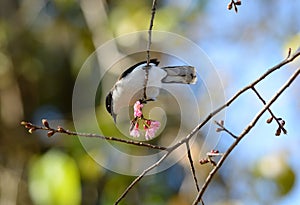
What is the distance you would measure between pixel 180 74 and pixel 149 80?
0.10 ft

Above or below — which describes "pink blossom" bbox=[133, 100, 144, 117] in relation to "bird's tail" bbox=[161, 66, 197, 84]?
below

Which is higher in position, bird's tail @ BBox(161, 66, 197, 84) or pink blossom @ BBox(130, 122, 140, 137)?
bird's tail @ BBox(161, 66, 197, 84)

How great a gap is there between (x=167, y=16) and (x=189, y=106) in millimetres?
316

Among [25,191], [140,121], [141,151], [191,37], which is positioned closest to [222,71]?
[191,37]

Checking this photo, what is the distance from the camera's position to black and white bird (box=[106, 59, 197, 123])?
0.57 meters

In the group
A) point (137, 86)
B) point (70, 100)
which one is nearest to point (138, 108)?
point (137, 86)

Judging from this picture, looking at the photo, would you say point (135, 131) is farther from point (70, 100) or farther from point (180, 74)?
point (70, 100)

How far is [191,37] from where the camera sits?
1447 millimetres

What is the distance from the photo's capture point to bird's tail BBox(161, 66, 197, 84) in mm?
570

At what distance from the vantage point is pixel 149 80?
0.57m

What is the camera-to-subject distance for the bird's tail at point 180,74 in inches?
22.4

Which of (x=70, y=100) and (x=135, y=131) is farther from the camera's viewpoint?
(x=70, y=100)

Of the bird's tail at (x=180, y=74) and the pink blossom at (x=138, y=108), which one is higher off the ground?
the bird's tail at (x=180, y=74)

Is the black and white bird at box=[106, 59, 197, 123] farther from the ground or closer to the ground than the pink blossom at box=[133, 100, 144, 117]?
farther from the ground
